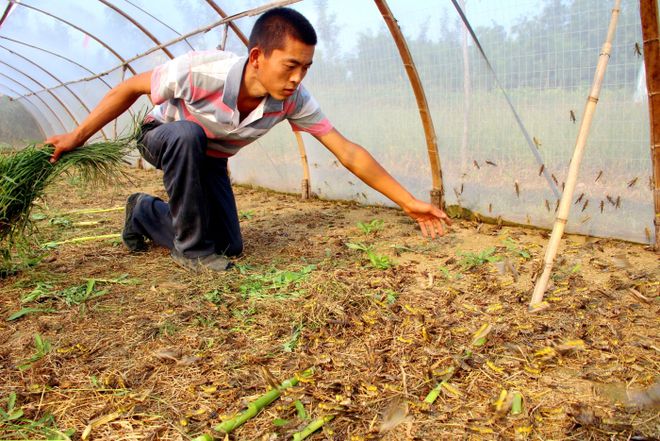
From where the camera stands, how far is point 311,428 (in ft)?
4.80

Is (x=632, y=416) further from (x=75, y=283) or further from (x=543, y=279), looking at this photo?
(x=75, y=283)

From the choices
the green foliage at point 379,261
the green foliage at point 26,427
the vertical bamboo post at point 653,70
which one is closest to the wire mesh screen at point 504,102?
the vertical bamboo post at point 653,70

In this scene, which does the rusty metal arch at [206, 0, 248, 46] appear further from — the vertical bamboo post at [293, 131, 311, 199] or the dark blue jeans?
the dark blue jeans

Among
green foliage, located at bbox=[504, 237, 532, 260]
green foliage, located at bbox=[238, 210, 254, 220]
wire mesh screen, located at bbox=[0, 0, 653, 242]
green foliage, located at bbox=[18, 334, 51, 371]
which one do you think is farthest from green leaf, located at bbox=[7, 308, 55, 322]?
wire mesh screen, located at bbox=[0, 0, 653, 242]

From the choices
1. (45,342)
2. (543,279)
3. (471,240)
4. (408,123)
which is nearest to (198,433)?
(45,342)

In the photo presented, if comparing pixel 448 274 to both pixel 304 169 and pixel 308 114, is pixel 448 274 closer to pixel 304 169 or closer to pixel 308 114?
pixel 308 114

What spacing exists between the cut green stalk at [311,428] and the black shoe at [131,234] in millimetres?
2293

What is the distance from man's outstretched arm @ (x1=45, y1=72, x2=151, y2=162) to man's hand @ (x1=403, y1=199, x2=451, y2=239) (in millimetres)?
1554

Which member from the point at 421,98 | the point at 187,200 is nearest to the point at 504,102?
the point at 421,98

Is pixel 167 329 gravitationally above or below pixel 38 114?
below

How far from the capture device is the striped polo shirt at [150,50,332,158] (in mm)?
2646

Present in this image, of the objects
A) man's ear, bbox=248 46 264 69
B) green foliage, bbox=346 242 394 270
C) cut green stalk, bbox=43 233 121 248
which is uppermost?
man's ear, bbox=248 46 264 69

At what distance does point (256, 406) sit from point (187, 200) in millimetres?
1550

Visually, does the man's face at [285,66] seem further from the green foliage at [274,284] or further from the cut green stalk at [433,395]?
the cut green stalk at [433,395]
